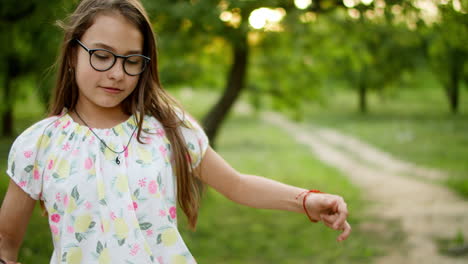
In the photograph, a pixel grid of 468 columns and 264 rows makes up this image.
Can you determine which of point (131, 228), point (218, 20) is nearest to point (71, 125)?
point (131, 228)

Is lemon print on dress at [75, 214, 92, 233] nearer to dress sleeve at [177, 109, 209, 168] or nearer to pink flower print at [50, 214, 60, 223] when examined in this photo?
pink flower print at [50, 214, 60, 223]

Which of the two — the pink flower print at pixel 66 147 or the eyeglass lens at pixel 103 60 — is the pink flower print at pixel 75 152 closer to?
the pink flower print at pixel 66 147

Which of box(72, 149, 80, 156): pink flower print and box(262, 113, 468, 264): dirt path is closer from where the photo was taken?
box(72, 149, 80, 156): pink flower print

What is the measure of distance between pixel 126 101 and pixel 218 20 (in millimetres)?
3198

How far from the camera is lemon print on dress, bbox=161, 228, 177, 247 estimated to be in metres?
1.54

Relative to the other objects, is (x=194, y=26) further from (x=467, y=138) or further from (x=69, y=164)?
(x=467, y=138)

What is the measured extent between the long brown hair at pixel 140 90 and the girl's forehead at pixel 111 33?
0.02m

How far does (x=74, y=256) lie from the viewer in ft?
4.78

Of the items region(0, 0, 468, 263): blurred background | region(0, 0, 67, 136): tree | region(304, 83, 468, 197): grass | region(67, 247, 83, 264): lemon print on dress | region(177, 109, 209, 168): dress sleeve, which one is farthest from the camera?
region(304, 83, 468, 197): grass

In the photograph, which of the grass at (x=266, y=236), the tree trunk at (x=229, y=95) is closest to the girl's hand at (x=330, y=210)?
the grass at (x=266, y=236)

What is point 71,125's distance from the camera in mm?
1552

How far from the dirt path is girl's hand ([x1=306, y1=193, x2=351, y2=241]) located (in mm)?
4324

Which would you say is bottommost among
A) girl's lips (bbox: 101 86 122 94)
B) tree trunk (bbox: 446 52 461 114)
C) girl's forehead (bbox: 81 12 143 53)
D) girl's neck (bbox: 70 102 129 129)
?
tree trunk (bbox: 446 52 461 114)

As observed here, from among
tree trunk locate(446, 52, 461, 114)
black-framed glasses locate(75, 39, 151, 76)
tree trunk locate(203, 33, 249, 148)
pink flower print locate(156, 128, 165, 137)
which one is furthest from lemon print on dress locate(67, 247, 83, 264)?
tree trunk locate(446, 52, 461, 114)
